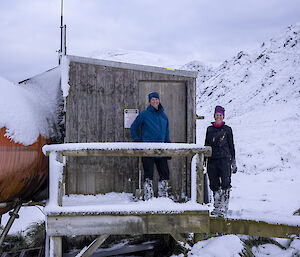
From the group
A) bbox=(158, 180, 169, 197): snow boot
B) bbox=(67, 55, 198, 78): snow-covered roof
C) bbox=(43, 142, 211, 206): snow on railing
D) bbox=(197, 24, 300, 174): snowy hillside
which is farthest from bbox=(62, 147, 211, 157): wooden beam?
bbox=(197, 24, 300, 174): snowy hillside

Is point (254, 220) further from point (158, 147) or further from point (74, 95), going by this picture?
point (74, 95)

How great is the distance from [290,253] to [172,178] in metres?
2.41

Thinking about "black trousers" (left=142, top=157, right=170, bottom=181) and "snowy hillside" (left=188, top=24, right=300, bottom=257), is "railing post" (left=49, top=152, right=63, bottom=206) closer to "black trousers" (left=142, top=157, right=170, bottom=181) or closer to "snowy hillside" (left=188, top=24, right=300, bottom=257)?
"black trousers" (left=142, top=157, right=170, bottom=181)

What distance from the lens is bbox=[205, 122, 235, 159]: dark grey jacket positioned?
516 cm

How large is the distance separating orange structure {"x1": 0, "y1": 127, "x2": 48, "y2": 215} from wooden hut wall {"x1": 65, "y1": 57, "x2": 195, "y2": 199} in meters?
0.59

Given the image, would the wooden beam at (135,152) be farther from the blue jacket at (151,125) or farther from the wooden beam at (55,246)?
the wooden beam at (55,246)

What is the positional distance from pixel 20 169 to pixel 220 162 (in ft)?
10.6

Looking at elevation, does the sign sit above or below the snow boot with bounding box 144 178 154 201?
above

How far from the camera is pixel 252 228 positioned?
4711 mm

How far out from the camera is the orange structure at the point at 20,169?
467 centimetres

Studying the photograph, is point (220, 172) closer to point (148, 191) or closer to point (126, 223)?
point (148, 191)

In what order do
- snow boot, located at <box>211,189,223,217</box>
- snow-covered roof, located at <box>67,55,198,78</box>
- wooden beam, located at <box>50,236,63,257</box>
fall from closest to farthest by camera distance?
wooden beam, located at <box>50,236,63,257</box>, snow boot, located at <box>211,189,223,217</box>, snow-covered roof, located at <box>67,55,198,78</box>

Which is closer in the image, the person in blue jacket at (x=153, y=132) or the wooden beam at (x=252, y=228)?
the wooden beam at (x=252, y=228)

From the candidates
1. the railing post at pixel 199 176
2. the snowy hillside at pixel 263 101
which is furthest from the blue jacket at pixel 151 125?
the snowy hillside at pixel 263 101
